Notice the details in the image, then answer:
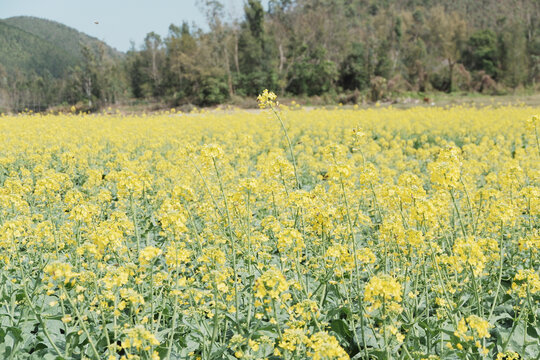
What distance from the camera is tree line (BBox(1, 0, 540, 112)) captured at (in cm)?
4200

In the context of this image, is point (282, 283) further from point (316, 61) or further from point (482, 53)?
point (482, 53)

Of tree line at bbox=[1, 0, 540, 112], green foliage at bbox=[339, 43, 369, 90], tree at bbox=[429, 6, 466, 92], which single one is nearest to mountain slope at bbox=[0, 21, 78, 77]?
tree line at bbox=[1, 0, 540, 112]

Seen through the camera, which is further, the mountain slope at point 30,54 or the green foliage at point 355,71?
the mountain slope at point 30,54

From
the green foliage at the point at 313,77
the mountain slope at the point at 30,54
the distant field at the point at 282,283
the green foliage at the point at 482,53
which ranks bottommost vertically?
the distant field at the point at 282,283

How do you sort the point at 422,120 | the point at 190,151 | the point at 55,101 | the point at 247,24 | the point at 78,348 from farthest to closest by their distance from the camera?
the point at 55,101, the point at 247,24, the point at 422,120, the point at 190,151, the point at 78,348

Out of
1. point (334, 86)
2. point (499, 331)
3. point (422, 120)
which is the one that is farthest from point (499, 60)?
point (499, 331)

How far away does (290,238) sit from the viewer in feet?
8.62

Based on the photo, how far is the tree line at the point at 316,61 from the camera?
42.0m

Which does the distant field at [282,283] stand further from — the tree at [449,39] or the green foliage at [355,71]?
the tree at [449,39]

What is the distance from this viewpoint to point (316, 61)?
151 ft

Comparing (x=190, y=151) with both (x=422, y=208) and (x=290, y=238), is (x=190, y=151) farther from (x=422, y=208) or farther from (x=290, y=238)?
(x=422, y=208)

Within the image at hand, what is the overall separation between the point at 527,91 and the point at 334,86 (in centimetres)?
1892

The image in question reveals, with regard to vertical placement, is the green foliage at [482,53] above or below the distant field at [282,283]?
above

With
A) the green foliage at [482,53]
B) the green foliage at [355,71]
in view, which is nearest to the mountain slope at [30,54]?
the green foliage at [355,71]
